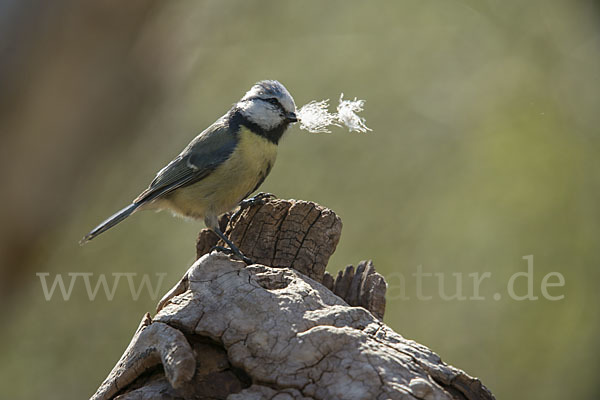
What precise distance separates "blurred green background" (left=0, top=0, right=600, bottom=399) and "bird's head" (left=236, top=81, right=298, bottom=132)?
49.9 inches

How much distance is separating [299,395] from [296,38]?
4331mm

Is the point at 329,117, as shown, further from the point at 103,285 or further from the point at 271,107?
the point at 103,285

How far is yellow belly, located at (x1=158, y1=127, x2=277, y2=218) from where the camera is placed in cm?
346

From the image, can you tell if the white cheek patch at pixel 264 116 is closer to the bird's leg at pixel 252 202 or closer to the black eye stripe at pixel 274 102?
the black eye stripe at pixel 274 102

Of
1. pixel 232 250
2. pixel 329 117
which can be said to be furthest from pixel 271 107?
pixel 232 250

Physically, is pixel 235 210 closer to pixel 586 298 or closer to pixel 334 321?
pixel 334 321

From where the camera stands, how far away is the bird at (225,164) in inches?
136

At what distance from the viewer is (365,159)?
5.42m

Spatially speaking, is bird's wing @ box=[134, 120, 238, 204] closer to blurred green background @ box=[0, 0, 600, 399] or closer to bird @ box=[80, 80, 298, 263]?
bird @ box=[80, 80, 298, 263]

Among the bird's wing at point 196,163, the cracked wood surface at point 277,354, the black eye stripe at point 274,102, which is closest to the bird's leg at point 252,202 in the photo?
the bird's wing at point 196,163

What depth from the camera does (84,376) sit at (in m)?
5.30

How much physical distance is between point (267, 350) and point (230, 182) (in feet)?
4.62

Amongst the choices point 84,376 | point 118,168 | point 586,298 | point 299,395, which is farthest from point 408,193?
point 299,395

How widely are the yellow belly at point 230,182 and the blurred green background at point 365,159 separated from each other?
127 cm
